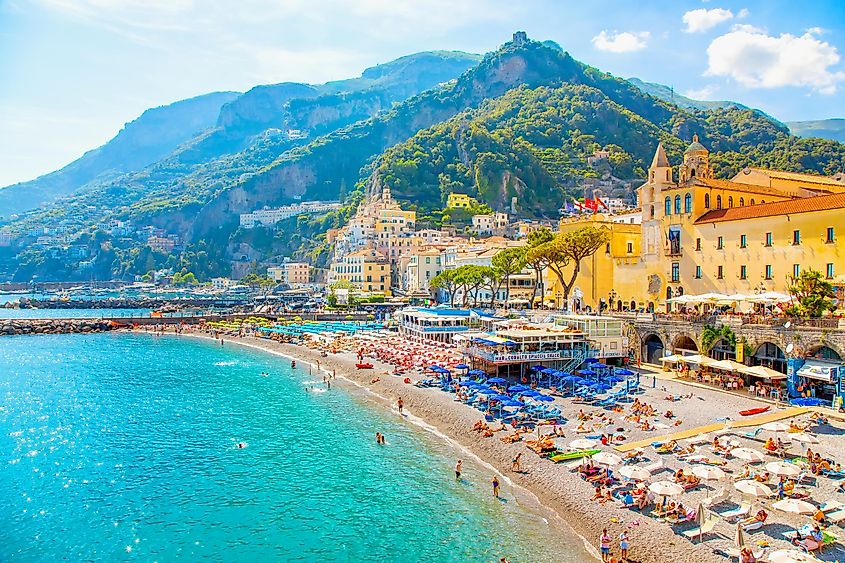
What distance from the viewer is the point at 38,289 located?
200 metres

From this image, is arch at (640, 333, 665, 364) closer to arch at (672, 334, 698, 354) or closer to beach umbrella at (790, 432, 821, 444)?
arch at (672, 334, 698, 354)

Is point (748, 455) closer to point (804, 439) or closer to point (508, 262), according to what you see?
point (804, 439)

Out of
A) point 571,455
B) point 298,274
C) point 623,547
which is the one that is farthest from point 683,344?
point 298,274

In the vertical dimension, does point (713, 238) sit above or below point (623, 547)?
above

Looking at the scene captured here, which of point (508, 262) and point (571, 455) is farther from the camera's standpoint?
point (508, 262)

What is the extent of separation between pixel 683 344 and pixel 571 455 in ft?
66.7

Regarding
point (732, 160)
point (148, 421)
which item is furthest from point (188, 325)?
point (732, 160)

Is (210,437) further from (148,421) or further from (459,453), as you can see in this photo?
(459,453)

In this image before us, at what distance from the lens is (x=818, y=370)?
32906 millimetres

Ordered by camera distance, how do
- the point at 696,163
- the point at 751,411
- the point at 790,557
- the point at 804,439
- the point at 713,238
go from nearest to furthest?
1. the point at 790,557
2. the point at 804,439
3. the point at 751,411
4. the point at 713,238
5. the point at 696,163

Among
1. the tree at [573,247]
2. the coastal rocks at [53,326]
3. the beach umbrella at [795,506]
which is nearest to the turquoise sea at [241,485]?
the beach umbrella at [795,506]

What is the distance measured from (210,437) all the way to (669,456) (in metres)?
23.3

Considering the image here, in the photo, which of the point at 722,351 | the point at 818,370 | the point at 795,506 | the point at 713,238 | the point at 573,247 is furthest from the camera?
the point at 573,247

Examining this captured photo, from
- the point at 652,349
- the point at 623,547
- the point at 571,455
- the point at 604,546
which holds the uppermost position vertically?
the point at 652,349
